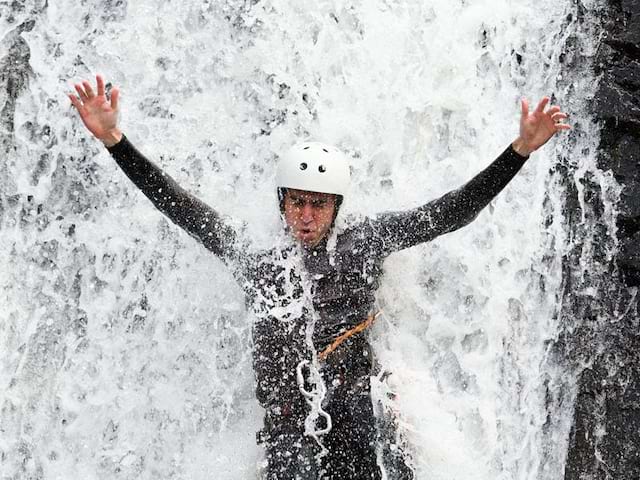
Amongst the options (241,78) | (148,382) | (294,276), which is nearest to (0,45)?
(241,78)

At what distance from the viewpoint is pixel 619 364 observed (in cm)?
645

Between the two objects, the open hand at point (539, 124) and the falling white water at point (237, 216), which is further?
the falling white water at point (237, 216)

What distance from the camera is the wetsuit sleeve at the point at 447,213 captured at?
4.81m

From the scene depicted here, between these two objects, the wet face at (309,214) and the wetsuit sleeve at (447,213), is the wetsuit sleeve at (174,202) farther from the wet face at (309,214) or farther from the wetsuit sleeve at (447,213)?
the wetsuit sleeve at (447,213)

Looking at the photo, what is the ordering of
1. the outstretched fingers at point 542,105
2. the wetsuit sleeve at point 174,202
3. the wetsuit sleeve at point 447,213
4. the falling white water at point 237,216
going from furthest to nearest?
the falling white water at point 237,216 < the wetsuit sleeve at point 174,202 < the wetsuit sleeve at point 447,213 < the outstretched fingers at point 542,105

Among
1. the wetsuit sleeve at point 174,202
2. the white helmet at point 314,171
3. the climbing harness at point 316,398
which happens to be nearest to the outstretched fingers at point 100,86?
the wetsuit sleeve at point 174,202

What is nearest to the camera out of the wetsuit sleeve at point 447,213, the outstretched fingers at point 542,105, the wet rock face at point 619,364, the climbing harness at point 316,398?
the outstretched fingers at point 542,105

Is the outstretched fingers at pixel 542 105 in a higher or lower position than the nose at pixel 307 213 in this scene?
higher

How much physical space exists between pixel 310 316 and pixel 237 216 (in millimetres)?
1303

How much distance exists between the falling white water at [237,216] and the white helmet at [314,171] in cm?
77

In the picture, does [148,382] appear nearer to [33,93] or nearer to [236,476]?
[236,476]

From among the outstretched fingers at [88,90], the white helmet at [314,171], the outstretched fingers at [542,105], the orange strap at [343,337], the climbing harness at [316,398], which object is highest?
the outstretched fingers at [88,90]

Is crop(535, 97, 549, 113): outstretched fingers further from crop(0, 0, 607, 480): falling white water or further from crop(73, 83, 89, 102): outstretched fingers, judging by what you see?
crop(73, 83, 89, 102): outstretched fingers

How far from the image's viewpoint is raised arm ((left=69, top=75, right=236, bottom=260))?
4844 mm
